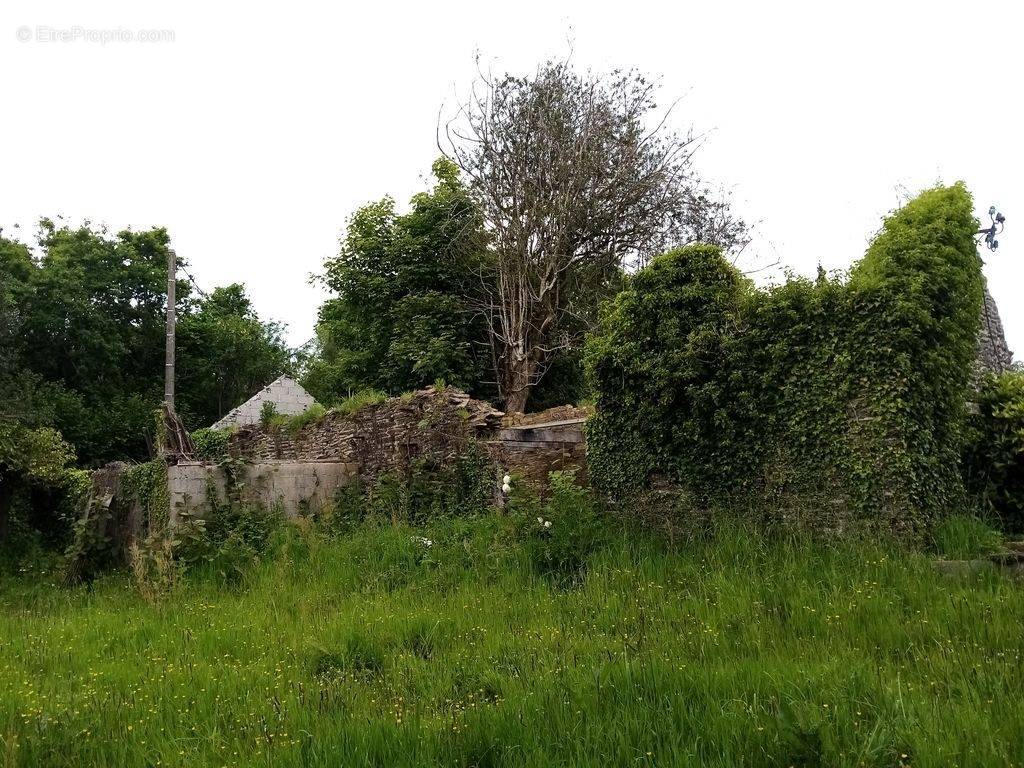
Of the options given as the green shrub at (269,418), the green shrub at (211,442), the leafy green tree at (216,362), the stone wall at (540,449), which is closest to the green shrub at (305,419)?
the green shrub at (269,418)

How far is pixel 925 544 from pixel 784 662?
10.3 feet

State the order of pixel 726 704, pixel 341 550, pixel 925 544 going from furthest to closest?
pixel 341 550
pixel 925 544
pixel 726 704

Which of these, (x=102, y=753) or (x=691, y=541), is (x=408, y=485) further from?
(x=102, y=753)

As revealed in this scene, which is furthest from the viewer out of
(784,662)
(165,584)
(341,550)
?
(341,550)

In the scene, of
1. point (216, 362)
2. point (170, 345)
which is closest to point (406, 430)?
point (170, 345)

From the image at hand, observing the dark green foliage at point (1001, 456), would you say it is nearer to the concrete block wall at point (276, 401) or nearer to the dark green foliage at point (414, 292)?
the dark green foliage at point (414, 292)

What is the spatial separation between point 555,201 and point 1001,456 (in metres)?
12.7

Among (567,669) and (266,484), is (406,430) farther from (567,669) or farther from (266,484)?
(567,669)

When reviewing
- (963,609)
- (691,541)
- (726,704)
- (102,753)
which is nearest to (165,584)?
(102,753)

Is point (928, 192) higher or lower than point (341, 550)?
higher

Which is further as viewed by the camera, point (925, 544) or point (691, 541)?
point (691, 541)

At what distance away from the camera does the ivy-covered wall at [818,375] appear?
6520mm

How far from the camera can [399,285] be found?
1852 cm

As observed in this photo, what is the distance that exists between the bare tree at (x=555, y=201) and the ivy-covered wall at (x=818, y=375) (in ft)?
31.7
